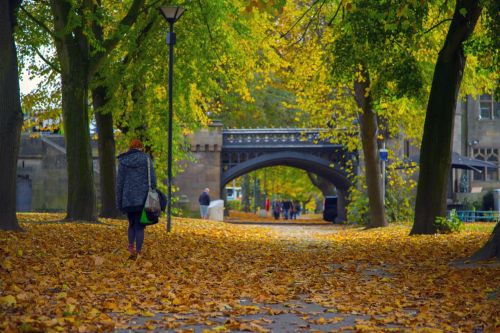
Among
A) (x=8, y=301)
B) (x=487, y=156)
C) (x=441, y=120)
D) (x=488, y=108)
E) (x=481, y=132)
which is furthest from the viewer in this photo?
(x=488, y=108)

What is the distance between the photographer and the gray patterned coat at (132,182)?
13.5m

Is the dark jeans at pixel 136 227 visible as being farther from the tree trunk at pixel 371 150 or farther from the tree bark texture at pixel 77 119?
the tree trunk at pixel 371 150

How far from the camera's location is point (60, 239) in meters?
15.9

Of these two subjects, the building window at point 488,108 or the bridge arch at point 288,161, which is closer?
the bridge arch at point 288,161

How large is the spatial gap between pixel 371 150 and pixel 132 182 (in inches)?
663

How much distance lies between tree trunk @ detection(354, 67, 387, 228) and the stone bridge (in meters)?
21.4

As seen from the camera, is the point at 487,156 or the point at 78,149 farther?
the point at 487,156

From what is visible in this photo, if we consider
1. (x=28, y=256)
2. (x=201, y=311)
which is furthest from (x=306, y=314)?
(x=28, y=256)

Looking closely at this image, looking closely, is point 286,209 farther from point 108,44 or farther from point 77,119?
point 77,119

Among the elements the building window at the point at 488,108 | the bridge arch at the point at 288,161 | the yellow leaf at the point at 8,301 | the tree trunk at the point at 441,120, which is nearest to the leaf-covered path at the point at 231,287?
the yellow leaf at the point at 8,301

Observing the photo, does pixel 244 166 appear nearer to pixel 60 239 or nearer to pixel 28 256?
pixel 60 239

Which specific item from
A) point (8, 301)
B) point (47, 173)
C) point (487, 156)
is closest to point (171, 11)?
point (8, 301)

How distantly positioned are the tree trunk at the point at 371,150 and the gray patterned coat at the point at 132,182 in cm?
1547

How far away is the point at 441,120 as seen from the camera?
19.8 m
